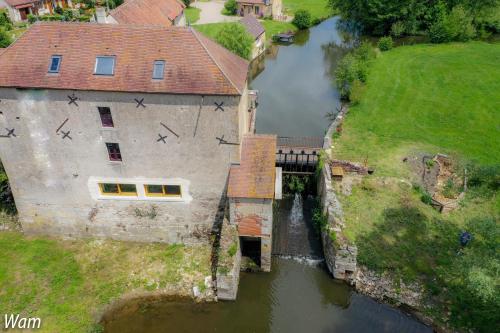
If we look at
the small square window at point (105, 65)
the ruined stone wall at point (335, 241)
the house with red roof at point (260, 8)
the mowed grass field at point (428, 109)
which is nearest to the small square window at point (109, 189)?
the small square window at point (105, 65)

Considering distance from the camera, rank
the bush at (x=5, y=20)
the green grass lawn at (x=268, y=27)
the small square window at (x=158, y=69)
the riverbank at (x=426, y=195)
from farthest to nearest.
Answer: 1. the green grass lawn at (x=268, y=27)
2. the bush at (x=5, y=20)
3. the riverbank at (x=426, y=195)
4. the small square window at (x=158, y=69)

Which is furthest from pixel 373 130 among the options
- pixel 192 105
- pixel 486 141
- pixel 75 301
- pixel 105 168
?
pixel 75 301

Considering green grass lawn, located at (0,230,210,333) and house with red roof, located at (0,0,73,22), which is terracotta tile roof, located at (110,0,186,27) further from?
house with red roof, located at (0,0,73,22)

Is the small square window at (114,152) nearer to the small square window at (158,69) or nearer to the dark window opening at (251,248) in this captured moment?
the small square window at (158,69)

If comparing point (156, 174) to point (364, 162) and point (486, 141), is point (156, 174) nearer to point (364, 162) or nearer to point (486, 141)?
point (364, 162)

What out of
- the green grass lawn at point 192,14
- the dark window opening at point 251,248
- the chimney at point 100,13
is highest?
the chimney at point 100,13

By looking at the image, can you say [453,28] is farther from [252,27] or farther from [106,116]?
[106,116]
